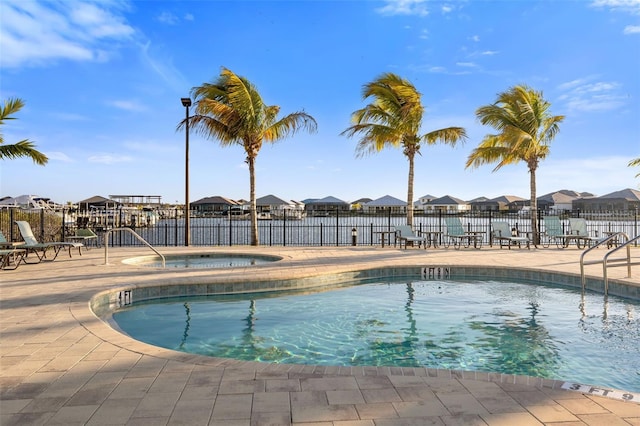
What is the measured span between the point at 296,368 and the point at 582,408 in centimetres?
191

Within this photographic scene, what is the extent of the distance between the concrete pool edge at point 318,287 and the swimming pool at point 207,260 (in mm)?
3319

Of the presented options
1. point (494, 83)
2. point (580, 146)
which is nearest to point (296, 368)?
point (494, 83)

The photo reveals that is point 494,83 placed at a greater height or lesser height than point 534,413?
greater

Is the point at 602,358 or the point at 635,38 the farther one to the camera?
the point at 635,38

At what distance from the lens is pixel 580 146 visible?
1884 cm

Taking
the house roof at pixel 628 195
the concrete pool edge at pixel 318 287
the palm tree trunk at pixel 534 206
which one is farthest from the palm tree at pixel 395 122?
the house roof at pixel 628 195

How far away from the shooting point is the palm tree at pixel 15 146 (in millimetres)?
10523

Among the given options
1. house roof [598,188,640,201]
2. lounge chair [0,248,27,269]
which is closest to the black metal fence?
house roof [598,188,640,201]

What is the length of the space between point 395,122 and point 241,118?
18.0 ft

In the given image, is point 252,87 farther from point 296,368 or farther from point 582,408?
point 582,408

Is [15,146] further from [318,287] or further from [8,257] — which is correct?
[318,287]

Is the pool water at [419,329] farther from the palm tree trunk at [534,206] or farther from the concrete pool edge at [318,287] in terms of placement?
the palm tree trunk at [534,206]

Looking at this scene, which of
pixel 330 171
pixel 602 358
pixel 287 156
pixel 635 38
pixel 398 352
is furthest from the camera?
pixel 330 171

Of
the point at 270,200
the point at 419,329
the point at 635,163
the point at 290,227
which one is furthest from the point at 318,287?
the point at 270,200
